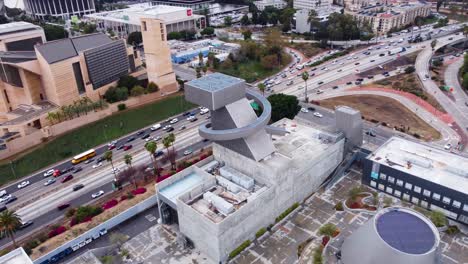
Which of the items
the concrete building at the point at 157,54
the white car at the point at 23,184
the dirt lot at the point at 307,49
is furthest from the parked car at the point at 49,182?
the dirt lot at the point at 307,49

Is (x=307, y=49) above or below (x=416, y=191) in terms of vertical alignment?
above

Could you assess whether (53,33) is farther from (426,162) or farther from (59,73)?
(426,162)

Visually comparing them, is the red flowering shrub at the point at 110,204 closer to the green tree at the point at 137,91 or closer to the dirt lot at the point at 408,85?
the green tree at the point at 137,91

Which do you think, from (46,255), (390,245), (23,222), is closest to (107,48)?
(23,222)

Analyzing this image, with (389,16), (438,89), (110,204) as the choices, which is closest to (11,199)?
(110,204)

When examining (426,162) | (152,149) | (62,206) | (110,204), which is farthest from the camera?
(152,149)

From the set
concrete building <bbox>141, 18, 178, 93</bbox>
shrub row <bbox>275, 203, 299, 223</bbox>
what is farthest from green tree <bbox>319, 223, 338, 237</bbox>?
concrete building <bbox>141, 18, 178, 93</bbox>
